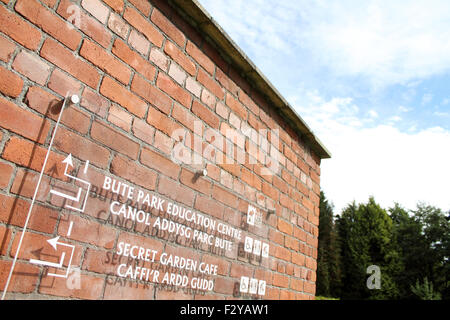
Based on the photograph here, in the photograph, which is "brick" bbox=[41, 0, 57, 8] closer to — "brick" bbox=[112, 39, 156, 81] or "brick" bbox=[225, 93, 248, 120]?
"brick" bbox=[112, 39, 156, 81]

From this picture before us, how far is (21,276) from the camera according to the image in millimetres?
968

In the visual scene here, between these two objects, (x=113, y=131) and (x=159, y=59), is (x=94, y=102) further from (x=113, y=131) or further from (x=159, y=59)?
(x=159, y=59)

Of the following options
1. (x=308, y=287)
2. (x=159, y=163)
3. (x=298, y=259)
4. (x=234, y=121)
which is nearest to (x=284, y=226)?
(x=298, y=259)

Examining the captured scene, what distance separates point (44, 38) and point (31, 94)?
0.70 ft

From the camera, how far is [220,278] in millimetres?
1689

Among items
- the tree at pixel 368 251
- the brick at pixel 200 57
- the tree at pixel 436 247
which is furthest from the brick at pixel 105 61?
the tree at pixel 368 251

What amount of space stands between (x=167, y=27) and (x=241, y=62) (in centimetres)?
59

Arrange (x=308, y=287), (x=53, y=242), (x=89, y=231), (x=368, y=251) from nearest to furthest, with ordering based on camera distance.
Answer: (x=53, y=242) < (x=89, y=231) < (x=308, y=287) < (x=368, y=251)

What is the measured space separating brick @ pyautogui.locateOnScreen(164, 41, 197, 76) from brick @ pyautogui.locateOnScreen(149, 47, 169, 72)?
0.04 meters

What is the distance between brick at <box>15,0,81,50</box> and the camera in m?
1.06

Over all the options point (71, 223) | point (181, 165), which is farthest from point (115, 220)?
point (181, 165)

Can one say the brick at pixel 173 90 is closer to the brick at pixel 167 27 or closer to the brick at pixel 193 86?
the brick at pixel 193 86

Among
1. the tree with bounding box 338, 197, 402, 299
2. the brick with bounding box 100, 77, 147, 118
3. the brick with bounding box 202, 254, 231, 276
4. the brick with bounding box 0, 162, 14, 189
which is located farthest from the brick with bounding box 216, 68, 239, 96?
the tree with bounding box 338, 197, 402, 299

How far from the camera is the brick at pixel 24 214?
953 mm
